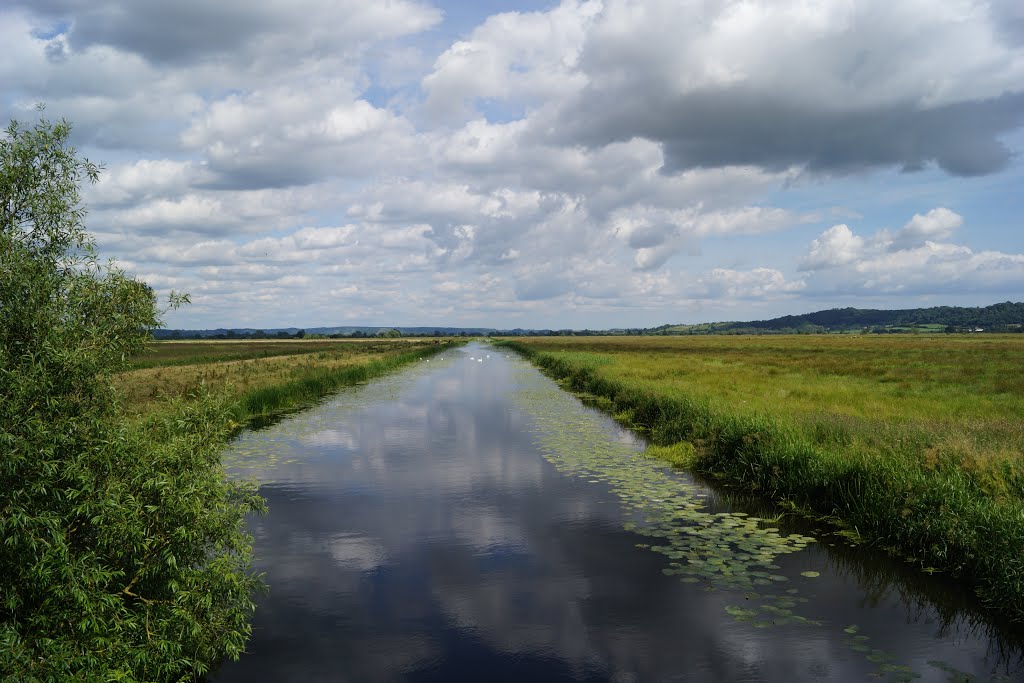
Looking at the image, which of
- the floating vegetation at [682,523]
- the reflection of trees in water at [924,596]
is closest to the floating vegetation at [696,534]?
→ the floating vegetation at [682,523]

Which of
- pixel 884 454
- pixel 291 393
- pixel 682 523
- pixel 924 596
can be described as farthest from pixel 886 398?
pixel 291 393

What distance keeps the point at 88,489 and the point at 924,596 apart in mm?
11628

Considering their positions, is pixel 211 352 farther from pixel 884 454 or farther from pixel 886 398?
pixel 884 454

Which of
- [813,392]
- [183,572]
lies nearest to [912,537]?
[183,572]

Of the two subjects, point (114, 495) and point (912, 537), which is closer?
point (114, 495)

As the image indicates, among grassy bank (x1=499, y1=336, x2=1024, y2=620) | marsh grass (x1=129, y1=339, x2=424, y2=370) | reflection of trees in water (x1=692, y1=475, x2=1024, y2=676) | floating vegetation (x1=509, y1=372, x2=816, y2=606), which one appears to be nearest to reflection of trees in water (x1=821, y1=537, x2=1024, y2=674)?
reflection of trees in water (x1=692, y1=475, x2=1024, y2=676)

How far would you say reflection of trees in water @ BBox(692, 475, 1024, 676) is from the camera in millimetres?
8398

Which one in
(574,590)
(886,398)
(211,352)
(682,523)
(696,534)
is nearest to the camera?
(574,590)

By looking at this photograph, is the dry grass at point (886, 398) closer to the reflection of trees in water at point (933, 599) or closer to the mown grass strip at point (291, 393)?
the reflection of trees in water at point (933, 599)

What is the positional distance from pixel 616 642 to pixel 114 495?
642 cm

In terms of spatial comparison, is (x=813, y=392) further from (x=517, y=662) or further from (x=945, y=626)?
(x=517, y=662)

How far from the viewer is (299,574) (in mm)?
11023

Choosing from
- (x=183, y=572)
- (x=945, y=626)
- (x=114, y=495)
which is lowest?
(x=945, y=626)

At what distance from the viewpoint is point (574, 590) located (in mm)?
10188
